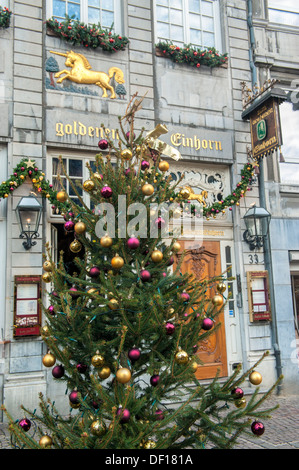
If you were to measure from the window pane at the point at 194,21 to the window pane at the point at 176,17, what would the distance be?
0.23 metres

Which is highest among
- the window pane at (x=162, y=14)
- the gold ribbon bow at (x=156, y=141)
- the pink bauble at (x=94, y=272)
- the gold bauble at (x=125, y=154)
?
the window pane at (x=162, y=14)

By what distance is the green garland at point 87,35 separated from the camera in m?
7.48

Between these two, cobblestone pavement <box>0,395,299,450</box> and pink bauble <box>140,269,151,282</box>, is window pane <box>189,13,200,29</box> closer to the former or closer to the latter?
pink bauble <box>140,269,151,282</box>

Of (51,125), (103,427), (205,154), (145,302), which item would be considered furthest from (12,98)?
(103,427)

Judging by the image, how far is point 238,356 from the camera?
8125 millimetres

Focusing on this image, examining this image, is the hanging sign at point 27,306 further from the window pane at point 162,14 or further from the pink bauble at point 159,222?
the window pane at point 162,14

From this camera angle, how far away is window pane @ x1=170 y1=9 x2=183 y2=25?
8.82 metres

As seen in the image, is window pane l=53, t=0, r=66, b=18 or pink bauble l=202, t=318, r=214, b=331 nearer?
pink bauble l=202, t=318, r=214, b=331

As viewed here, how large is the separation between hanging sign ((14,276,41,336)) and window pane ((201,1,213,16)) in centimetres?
690

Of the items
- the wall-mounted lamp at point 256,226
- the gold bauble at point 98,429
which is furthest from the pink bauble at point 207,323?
the wall-mounted lamp at point 256,226

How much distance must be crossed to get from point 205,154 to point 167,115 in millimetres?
1105

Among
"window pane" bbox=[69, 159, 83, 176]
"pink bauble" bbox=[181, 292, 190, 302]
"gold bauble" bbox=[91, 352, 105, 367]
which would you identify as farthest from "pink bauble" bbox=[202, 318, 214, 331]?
"window pane" bbox=[69, 159, 83, 176]

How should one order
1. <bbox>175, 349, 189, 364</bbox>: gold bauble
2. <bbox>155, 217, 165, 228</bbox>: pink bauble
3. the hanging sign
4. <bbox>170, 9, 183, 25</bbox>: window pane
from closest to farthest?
<bbox>175, 349, 189, 364</bbox>: gold bauble
<bbox>155, 217, 165, 228</bbox>: pink bauble
the hanging sign
<bbox>170, 9, 183, 25</bbox>: window pane
